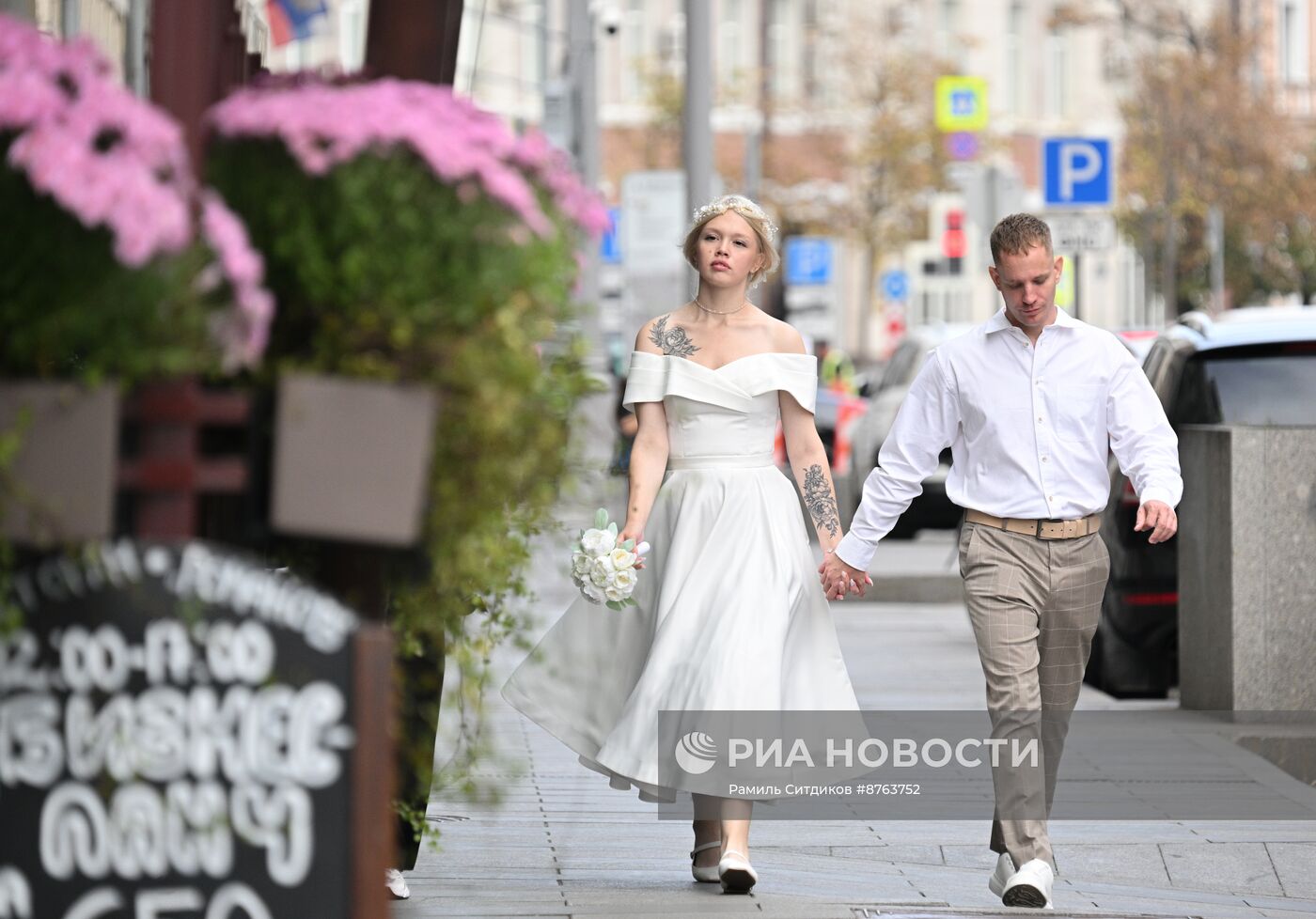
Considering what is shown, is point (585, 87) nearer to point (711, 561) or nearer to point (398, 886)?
point (711, 561)

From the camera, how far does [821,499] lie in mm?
6984

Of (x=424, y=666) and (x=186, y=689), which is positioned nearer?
(x=186, y=689)

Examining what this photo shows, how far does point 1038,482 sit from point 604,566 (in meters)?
1.14

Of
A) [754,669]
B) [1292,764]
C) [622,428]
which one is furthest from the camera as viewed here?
[622,428]

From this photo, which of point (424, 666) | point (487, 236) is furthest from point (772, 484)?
point (487, 236)

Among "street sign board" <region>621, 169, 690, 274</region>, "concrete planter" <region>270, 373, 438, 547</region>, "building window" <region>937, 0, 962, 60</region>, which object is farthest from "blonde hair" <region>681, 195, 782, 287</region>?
"building window" <region>937, 0, 962, 60</region>

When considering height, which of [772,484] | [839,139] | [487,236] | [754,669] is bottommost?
[754,669]

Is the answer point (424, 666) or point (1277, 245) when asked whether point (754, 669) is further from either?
point (1277, 245)

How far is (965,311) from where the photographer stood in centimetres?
6344

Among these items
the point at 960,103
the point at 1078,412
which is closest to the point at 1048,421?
the point at 1078,412

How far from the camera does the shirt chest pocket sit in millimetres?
6590

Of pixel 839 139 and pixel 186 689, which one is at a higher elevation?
pixel 839 139

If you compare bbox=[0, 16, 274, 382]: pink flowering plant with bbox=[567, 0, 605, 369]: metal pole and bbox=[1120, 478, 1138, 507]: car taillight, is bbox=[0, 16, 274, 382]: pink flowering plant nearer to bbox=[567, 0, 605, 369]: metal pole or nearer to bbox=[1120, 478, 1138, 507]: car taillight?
bbox=[1120, 478, 1138, 507]: car taillight

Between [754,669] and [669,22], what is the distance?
5772 centimetres
